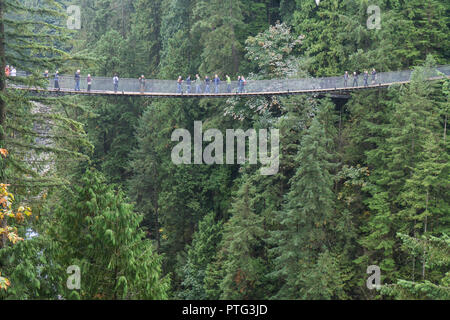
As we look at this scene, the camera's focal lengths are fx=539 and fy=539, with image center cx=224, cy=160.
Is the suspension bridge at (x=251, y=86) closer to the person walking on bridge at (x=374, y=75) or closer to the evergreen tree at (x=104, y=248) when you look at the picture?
the person walking on bridge at (x=374, y=75)

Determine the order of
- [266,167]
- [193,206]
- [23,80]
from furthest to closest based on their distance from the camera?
[193,206] → [266,167] → [23,80]

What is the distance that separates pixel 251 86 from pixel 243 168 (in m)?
3.84

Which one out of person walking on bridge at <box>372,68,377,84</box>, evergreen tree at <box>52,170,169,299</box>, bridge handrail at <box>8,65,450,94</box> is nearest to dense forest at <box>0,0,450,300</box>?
evergreen tree at <box>52,170,169,299</box>

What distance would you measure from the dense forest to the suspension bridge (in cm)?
75

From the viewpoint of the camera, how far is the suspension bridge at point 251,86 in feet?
75.5

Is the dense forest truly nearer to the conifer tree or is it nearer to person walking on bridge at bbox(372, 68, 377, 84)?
the conifer tree

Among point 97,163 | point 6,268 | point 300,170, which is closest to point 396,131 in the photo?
point 300,170

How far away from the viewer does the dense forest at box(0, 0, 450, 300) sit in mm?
11812

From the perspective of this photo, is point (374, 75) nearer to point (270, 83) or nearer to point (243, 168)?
point (270, 83)

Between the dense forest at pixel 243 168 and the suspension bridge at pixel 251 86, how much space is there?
0.75m

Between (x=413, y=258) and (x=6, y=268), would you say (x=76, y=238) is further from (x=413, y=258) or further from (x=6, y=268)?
(x=413, y=258)

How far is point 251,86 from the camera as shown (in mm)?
24922

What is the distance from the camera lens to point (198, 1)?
104ft

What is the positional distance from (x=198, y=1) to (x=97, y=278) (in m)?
23.6
